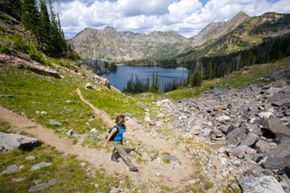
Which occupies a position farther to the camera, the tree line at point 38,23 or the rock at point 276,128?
the tree line at point 38,23

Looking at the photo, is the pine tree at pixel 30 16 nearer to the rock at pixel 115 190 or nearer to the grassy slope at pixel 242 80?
the grassy slope at pixel 242 80

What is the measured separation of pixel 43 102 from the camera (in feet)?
60.3

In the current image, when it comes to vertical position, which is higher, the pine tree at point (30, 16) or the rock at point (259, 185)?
the pine tree at point (30, 16)

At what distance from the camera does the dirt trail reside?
9594 mm

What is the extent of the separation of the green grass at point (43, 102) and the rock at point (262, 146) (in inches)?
567

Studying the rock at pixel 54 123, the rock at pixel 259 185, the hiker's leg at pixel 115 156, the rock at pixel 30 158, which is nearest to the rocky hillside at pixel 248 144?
the rock at pixel 259 185

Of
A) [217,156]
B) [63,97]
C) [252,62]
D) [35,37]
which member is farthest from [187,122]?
[252,62]

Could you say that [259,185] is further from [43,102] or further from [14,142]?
[43,102]

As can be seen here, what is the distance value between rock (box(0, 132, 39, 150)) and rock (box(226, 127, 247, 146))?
18620mm

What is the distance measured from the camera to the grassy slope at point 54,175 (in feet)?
25.1

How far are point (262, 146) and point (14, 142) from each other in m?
19.2

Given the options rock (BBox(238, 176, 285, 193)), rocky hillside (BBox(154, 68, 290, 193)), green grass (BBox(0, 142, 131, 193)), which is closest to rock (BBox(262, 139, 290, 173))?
rocky hillside (BBox(154, 68, 290, 193))

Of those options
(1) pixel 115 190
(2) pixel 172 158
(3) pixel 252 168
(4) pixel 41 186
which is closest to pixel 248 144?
(3) pixel 252 168

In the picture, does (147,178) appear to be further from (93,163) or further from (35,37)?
(35,37)
